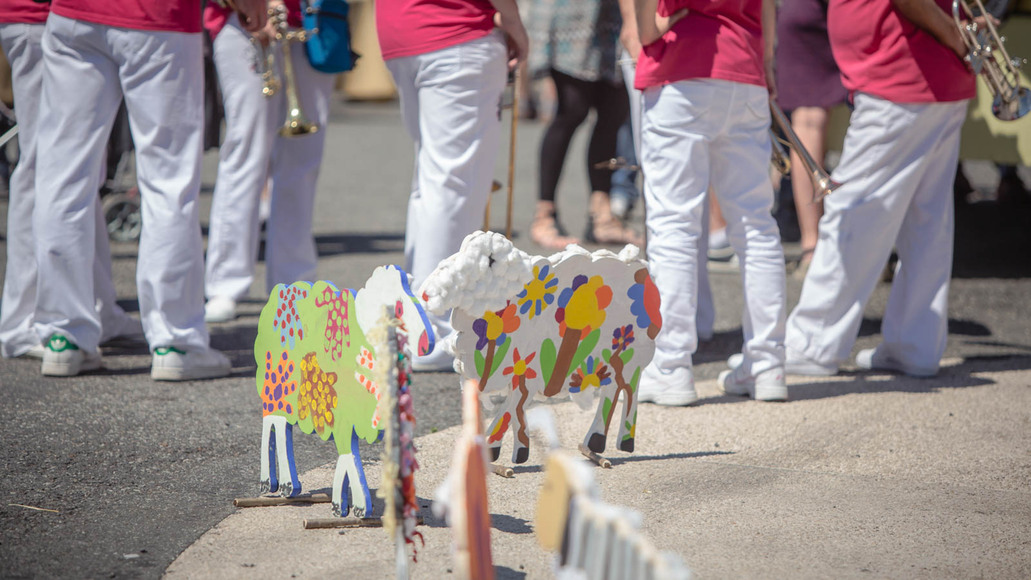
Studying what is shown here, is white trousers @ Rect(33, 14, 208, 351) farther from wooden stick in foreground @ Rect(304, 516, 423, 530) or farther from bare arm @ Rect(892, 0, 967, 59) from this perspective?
bare arm @ Rect(892, 0, 967, 59)

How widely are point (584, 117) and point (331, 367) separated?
4516 millimetres

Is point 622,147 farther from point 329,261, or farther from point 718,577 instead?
point 718,577

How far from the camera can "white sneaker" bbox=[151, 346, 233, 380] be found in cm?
396

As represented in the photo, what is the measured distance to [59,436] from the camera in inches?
132

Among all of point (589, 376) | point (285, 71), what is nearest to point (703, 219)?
point (589, 376)

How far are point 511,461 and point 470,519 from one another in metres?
1.45

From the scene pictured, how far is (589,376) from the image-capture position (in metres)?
3.15

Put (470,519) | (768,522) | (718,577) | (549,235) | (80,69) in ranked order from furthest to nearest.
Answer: (549,235)
(80,69)
(768,522)
(718,577)
(470,519)

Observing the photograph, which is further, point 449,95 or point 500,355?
point 449,95

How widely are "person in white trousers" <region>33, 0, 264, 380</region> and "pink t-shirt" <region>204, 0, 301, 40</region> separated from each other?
0.98 metres

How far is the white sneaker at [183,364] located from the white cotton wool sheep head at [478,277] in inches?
60.2

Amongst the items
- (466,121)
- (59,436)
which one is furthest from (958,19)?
(59,436)

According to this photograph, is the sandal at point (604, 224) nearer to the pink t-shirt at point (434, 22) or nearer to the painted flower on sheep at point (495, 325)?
the pink t-shirt at point (434, 22)

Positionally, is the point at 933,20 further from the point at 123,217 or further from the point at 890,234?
the point at 123,217
